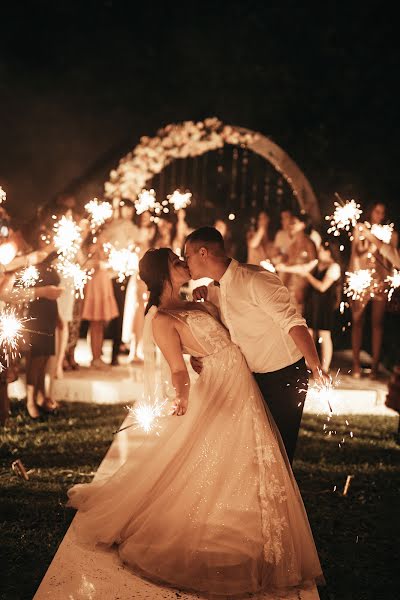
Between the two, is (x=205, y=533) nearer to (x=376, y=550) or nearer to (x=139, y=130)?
(x=376, y=550)

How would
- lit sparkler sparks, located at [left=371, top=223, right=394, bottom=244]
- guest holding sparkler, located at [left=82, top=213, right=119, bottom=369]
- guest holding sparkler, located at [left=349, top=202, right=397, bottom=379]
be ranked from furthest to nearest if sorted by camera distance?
guest holding sparkler, located at [left=82, top=213, right=119, bottom=369]
guest holding sparkler, located at [left=349, top=202, right=397, bottom=379]
lit sparkler sparks, located at [left=371, top=223, right=394, bottom=244]

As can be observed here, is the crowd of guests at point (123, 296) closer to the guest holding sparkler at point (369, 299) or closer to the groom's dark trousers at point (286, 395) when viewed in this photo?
the guest holding sparkler at point (369, 299)

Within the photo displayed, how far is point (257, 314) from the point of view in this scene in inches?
177

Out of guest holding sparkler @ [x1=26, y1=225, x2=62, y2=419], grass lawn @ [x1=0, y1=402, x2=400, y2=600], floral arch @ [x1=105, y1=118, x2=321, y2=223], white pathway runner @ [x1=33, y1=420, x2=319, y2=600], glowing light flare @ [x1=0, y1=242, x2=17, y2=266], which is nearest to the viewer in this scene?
white pathway runner @ [x1=33, y1=420, x2=319, y2=600]

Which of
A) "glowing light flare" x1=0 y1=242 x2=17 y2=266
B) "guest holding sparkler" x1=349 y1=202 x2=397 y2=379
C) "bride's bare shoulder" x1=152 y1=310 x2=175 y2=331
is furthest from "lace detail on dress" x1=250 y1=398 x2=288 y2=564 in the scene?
"guest holding sparkler" x1=349 y1=202 x2=397 y2=379

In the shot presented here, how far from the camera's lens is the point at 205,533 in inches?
158

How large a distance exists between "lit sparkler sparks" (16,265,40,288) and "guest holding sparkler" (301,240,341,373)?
11.9 feet

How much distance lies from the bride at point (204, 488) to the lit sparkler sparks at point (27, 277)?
1664 mm

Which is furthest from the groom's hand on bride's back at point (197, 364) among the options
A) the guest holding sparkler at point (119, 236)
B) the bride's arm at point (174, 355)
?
the guest holding sparkler at point (119, 236)

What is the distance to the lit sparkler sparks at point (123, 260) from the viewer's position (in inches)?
295

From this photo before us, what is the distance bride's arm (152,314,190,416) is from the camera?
4195mm

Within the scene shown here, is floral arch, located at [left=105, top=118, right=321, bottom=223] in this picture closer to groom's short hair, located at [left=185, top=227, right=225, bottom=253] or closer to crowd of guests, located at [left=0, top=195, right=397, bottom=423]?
crowd of guests, located at [left=0, top=195, right=397, bottom=423]

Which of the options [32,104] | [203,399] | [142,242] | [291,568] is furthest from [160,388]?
[32,104]

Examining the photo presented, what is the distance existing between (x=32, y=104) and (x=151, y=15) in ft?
16.0
